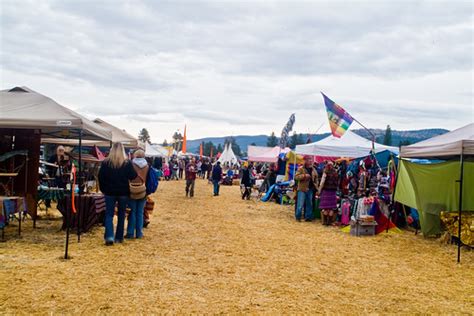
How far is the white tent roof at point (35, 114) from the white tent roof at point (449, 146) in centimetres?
609

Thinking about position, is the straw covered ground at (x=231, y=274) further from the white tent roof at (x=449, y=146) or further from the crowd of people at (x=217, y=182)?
the white tent roof at (x=449, y=146)

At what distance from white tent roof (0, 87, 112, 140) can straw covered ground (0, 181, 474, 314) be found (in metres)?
1.87

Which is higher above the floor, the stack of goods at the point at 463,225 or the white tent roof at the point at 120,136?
the white tent roof at the point at 120,136

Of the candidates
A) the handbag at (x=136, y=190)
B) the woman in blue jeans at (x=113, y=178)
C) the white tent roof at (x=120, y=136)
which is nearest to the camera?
the woman in blue jeans at (x=113, y=178)

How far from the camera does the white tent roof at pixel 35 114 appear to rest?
6.70 metres

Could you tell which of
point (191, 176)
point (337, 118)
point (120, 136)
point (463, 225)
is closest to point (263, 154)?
point (191, 176)

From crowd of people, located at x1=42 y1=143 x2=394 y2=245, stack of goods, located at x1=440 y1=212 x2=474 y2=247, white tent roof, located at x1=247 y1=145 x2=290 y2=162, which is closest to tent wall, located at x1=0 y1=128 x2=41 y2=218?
crowd of people, located at x1=42 y1=143 x2=394 y2=245

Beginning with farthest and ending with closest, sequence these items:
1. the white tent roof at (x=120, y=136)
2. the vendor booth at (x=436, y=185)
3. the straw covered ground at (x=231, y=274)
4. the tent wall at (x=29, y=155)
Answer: the white tent roof at (x=120, y=136)
the vendor booth at (x=436, y=185)
the tent wall at (x=29, y=155)
the straw covered ground at (x=231, y=274)

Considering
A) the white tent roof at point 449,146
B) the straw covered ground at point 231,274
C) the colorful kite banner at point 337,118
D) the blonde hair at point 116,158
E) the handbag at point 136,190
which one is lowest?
the straw covered ground at point 231,274

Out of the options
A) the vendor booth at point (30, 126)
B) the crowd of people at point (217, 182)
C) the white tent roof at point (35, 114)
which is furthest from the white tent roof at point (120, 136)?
the white tent roof at point (35, 114)

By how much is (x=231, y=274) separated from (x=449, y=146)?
464 centimetres

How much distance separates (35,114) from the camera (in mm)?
6941

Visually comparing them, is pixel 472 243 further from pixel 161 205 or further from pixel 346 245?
pixel 161 205

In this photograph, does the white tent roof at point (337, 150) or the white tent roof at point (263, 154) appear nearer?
the white tent roof at point (337, 150)
